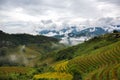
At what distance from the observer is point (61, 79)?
172000mm

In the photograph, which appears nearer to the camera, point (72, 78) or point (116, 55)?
point (72, 78)

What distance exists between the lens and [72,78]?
17150cm

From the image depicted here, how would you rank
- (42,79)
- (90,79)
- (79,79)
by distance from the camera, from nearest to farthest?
(90,79)
(79,79)
(42,79)

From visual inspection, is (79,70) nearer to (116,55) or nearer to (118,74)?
(116,55)

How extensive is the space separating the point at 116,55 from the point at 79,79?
4649 cm

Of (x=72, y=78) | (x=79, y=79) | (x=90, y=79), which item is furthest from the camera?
(x=72, y=78)

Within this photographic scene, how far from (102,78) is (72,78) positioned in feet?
195

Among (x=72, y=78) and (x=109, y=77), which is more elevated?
(x=109, y=77)

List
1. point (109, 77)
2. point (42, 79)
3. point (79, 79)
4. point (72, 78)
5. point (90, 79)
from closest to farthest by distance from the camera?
point (109, 77) < point (90, 79) < point (79, 79) < point (72, 78) < point (42, 79)

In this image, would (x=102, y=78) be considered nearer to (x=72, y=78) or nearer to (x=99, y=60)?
(x=72, y=78)

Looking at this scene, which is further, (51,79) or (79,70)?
(79,70)

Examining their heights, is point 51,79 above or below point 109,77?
below

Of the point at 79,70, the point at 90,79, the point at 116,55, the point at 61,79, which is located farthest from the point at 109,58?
the point at 90,79

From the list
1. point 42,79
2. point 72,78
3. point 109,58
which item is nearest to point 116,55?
point 109,58
